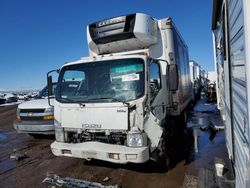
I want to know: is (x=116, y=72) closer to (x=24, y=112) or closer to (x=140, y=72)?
(x=140, y=72)

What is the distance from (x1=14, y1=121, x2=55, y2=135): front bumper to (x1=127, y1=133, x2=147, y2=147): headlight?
4.07 metres

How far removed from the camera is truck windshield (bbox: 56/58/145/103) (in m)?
4.43

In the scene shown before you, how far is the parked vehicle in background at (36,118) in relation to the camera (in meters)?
7.57

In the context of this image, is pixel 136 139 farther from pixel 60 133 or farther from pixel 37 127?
pixel 37 127

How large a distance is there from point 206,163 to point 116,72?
9.60 ft

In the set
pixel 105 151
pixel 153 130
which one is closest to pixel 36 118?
pixel 105 151

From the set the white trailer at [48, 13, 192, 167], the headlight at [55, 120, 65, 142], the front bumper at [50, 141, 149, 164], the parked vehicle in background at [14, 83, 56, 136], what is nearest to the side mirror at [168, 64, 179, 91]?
the white trailer at [48, 13, 192, 167]

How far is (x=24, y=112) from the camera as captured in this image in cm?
800

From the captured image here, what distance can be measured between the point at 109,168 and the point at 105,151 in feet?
3.97

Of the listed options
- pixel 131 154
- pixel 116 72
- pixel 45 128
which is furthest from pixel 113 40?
pixel 45 128

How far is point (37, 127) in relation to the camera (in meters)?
7.63

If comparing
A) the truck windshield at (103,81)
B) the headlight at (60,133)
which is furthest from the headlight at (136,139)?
the headlight at (60,133)

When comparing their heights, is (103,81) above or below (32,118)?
above

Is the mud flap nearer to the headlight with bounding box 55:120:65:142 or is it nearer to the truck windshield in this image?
the truck windshield
